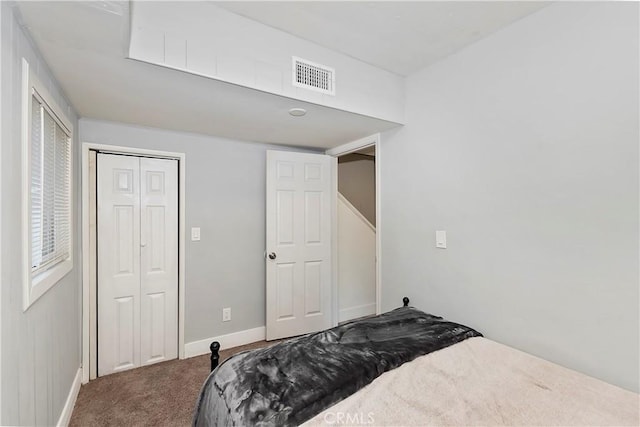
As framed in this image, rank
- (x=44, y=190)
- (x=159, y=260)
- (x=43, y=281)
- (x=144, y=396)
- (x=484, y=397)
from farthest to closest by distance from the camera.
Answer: (x=159, y=260)
(x=144, y=396)
(x=44, y=190)
(x=43, y=281)
(x=484, y=397)

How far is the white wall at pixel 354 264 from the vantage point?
3.82 m

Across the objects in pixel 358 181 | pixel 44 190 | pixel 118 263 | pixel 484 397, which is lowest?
pixel 484 397

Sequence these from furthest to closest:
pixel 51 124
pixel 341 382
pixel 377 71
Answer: pixel 377 71
pixel 51 124
pixel 341 382

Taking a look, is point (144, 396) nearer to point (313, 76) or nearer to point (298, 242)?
point (298, 242)

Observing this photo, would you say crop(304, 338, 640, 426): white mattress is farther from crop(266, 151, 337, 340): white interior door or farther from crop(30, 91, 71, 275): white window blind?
crop(266, 151, 337, 340): white interior door

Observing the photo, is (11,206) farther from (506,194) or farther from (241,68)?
(506,194)

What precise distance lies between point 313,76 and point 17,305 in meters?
1.93

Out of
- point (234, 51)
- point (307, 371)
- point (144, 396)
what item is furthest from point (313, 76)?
point (144, 396)

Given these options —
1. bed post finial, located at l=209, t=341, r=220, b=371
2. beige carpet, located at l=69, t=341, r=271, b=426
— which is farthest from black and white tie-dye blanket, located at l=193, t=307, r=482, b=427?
beige carpet, located at l=69, t=341, r=271, b=426

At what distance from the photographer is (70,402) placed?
203 centimetres

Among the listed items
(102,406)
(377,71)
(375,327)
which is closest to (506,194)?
(375,327)

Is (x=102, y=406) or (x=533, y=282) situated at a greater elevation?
(x=533, y=282)

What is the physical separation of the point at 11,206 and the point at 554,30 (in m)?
2.68

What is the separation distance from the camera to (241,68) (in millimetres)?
1798
